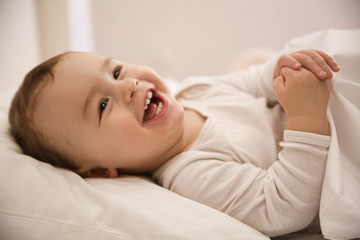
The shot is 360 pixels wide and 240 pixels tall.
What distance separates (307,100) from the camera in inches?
25.0

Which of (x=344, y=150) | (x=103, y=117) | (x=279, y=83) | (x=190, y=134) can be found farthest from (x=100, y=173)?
(x=344, y=150)

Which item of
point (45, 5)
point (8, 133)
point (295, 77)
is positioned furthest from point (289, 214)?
point (45, 5)

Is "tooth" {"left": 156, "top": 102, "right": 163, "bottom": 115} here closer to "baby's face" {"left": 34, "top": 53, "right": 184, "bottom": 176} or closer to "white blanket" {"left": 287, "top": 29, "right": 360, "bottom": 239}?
"baby's face" {"left": 34, "top": 53, "right": 184, "bottom": 176}

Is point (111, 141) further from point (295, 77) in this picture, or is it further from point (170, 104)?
point (295, 77)

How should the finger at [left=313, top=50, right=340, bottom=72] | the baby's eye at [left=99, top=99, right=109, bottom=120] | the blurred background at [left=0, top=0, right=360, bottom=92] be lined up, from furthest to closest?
the blurred background at [left=0, top=0, right=360, bottom=92] → the baby's eye at [left=99, top=99, right=109, bottom=120] → the finger at [left=313, top=50, right=340, bottom=72]

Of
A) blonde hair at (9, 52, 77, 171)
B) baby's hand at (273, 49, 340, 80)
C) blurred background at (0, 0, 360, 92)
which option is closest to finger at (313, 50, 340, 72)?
baby's hand at (273, 49, 340, 80)

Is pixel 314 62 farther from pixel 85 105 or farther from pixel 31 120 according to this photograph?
pixel 31 120

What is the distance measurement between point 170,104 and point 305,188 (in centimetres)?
43

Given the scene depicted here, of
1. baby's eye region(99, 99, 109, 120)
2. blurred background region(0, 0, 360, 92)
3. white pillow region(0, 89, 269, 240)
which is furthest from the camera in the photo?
blurred background region(0, 0, 360, 92)

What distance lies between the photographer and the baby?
0.63 metres

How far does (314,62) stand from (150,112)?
466 millimetres

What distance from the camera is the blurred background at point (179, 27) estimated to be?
212cm

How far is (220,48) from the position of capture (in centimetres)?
284

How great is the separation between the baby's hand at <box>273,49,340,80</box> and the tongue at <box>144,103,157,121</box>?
1.27ft
